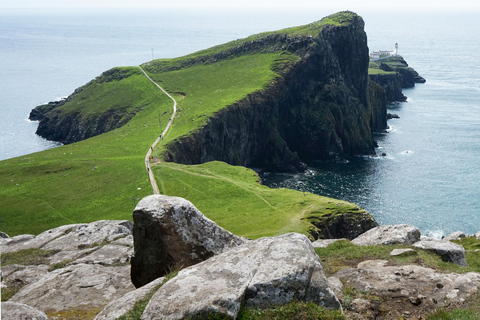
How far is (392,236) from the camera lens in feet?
97.6

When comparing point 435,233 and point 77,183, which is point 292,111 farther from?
point 77,183

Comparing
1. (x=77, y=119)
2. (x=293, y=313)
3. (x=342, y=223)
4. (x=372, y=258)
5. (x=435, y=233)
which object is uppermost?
(x=293, y=313)

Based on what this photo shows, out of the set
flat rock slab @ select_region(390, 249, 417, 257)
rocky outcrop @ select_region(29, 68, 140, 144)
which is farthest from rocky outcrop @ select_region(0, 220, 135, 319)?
rocky outcrop @ select_region(29, 68, 140, 144)

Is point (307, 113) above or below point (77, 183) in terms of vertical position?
above

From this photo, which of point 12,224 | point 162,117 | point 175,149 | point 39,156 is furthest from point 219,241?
point 162,117

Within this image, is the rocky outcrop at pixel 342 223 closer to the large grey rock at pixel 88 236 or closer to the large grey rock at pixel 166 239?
the large grey rock at pixel 88 236

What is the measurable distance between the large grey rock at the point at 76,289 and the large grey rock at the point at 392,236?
16804mm

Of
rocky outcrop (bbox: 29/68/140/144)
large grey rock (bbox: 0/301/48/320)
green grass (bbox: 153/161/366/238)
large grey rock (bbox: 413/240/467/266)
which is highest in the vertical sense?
large grey rock (bbox: 0/301/48/320)

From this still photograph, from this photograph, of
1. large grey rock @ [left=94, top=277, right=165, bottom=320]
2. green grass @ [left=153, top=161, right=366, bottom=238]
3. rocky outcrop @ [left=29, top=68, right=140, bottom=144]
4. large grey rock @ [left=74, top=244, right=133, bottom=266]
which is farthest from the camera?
rocky outcrop @ [left=29, top=68, right=140, bottom=144]

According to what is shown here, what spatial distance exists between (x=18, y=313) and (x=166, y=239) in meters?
7.12

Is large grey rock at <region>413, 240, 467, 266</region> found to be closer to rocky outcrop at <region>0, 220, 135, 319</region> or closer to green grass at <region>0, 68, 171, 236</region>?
rocky outcrop at <region>0, 220, 135, 319</region>

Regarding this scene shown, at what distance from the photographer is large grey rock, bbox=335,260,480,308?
16.8 m

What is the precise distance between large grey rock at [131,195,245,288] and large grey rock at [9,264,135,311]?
139cm

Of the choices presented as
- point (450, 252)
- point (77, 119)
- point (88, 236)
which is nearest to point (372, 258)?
point (450, 252)
